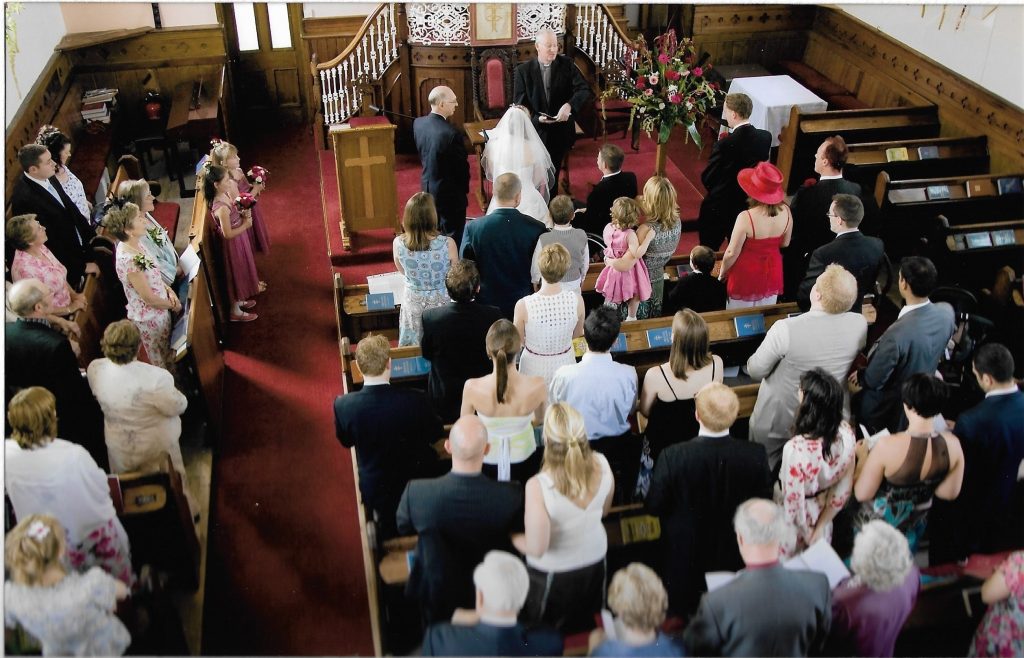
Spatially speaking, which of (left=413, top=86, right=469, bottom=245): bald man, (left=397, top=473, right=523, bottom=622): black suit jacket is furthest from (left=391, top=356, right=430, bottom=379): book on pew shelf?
(left=413, top=86, right=469, bottom=245): bald man

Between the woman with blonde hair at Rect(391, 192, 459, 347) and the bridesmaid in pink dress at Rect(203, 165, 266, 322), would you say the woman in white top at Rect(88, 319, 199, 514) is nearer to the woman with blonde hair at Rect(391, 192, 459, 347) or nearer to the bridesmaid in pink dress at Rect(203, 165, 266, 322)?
the woman with blonde hair at Rect(391, 192, 459, 347)

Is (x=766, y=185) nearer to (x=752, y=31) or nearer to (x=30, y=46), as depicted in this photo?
(x=752, y=31)

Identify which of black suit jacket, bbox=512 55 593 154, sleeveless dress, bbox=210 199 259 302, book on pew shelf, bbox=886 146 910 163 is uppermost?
black suit jacket, bbox=512 55 593 154

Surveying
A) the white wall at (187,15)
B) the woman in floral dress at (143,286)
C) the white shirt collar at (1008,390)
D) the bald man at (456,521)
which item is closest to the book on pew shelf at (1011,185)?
the white shirt collar at (1008,390)

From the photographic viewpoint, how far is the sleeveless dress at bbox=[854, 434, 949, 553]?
11.2 ft

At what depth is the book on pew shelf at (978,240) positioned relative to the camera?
19.7 feet

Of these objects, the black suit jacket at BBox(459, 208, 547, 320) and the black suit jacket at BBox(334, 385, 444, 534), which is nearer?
the black suit jacket at BBox(334, 385, 444, 534)

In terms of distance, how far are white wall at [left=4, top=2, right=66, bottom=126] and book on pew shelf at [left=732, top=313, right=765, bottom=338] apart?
17.8ft

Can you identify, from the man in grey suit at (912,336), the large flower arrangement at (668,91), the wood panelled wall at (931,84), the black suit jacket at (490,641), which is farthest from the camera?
the wood panelled wall at (931,84)

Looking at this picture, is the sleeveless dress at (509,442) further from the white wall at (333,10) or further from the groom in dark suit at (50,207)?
the white wall at (333,10)

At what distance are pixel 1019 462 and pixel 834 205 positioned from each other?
64.0 inches

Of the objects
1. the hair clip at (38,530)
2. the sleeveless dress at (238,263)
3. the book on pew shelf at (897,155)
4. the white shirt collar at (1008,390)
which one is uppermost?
the hair clip at (38,530)

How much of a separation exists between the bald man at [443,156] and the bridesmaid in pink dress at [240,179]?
1243mm

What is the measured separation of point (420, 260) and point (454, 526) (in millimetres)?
1937
